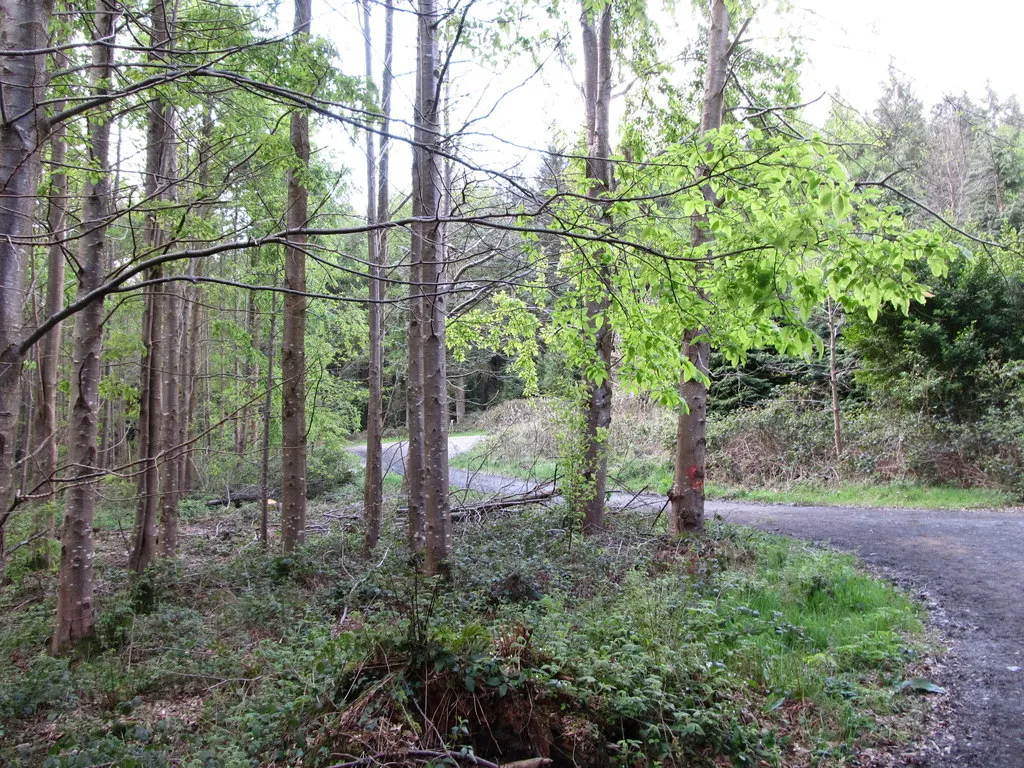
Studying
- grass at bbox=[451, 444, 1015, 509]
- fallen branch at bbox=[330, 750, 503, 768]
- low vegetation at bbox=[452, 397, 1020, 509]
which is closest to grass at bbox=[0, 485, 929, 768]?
fallen branch at bbox=[330, 750, 503, 768]

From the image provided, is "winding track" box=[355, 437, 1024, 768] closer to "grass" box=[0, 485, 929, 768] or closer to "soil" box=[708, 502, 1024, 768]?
"soil" box=[708, 502, 1024, 768]

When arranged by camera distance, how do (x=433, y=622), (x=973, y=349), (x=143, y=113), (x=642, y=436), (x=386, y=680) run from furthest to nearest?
(x=642, y=436) → (x=973, y=349) → (x=143, y=113) → (x=433, y=622) → (x=386, y=680)

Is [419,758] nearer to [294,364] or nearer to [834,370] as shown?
[294,364]

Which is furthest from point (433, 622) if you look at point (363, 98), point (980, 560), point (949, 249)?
point (980, 560)

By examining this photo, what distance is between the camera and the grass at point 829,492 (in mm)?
12797

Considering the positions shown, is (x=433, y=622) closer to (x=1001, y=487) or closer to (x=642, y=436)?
(x=1001, y=487)

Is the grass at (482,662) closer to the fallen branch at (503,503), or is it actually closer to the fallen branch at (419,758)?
the fallen branch at (419,758)

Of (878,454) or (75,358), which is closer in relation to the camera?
(75,358)

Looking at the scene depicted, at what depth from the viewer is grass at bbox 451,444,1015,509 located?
12797mm

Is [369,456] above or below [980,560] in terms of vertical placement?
above

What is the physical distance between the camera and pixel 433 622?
4980 mm

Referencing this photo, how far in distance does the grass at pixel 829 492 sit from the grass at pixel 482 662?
4.15m

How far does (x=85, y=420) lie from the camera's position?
5.54m

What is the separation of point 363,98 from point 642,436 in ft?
50.8
